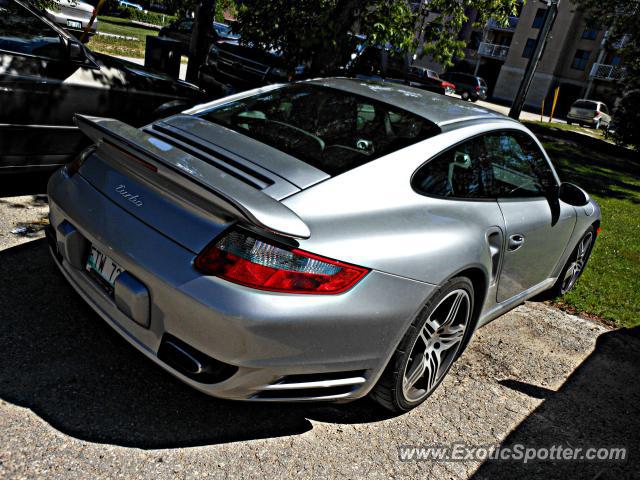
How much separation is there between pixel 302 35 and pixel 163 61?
13.8 ft

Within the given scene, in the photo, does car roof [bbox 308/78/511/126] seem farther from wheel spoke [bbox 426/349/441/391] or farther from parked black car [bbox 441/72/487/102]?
parked black car [bbox 441/72/487/102]

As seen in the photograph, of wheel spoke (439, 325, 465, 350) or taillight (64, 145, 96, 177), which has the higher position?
taillight (64, 145, 96, 177)

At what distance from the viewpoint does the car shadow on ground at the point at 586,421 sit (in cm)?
278

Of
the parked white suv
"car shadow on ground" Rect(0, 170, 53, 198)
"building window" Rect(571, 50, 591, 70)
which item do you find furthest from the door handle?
"building window" Rect(571, 50, 591, 70)

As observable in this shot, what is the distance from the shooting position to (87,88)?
4.71 meters

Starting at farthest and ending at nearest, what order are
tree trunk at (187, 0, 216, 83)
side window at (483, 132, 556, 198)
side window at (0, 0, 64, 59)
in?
1. tree trunk at (187, 0, 216, 83)
2. side window at (0, 0, 64, 59)
3. side window at (483, 132, 556, 198)

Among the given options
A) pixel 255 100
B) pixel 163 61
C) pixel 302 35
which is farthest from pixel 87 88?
pixel 163 61

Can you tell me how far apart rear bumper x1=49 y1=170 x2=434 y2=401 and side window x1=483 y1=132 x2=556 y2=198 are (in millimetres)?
1150

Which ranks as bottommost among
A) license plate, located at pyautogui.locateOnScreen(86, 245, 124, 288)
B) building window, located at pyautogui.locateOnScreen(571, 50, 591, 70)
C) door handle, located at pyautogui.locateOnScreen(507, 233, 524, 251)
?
license plate, located at pyautogui.locateOnScreen(86, 245, 124, 288)

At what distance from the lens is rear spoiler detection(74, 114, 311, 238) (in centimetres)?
210

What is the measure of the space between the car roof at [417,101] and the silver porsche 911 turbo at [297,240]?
0.08ft

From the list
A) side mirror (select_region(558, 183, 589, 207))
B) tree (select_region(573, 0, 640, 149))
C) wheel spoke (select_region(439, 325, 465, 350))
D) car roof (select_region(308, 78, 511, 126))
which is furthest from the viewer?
tree (select_region(573, 0, 640, 149))

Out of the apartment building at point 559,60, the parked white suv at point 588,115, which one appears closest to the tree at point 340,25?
the parked white suv at point 588,115

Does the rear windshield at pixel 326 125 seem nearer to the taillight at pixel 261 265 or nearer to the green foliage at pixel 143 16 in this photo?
the taillight at pixel 261 265
